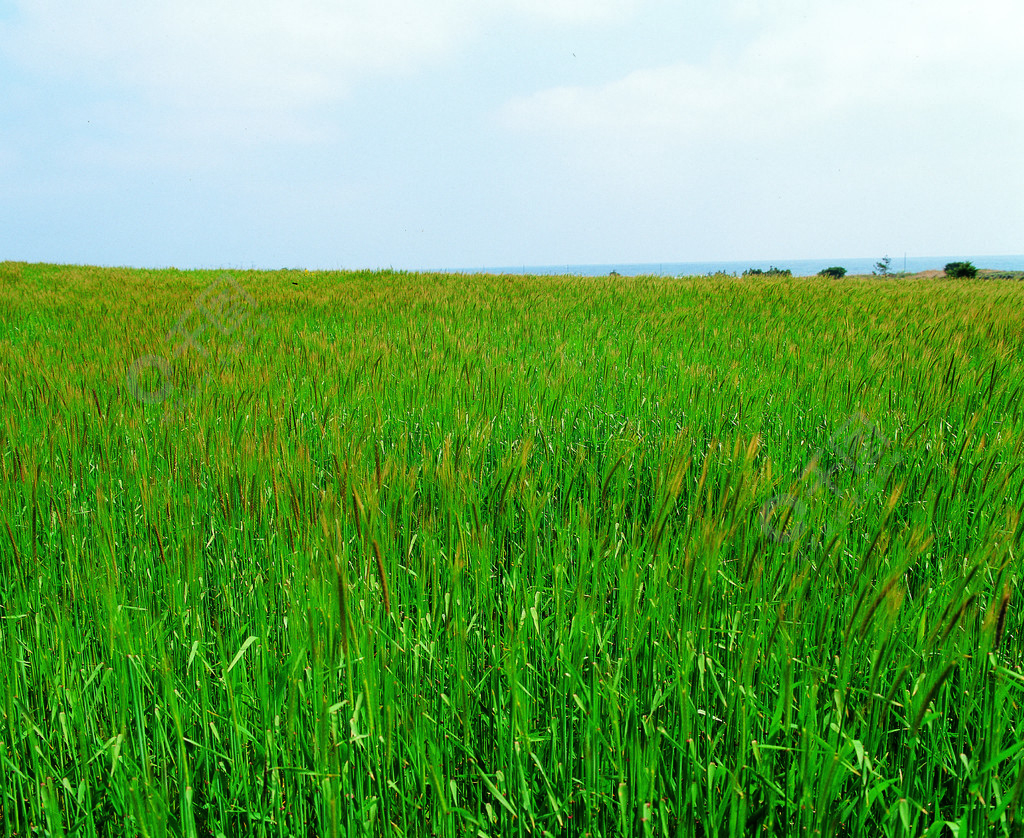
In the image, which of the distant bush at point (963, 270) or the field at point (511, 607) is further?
the distant bush at point (963, 270)

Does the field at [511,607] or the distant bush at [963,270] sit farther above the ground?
the distant bush at [963,270]

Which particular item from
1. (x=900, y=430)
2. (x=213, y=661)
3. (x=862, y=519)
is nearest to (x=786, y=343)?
(x=900, y=430)

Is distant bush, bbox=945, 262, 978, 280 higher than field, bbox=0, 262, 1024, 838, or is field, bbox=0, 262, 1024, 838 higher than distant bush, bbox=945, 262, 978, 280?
distant bush, bbox=945, 262, 978, 280

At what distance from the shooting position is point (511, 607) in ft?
3.02

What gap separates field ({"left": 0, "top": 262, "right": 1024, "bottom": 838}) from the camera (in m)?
0.76

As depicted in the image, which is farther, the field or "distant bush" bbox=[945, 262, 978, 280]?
"distant bush" bbox=[945, 262, 978, 280]

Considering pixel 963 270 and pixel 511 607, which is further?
pixel 963 270

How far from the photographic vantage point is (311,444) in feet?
6.29

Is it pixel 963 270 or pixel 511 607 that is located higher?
pixel 963 270

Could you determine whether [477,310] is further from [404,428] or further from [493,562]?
[493,562]

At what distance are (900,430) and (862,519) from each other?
2.03ft

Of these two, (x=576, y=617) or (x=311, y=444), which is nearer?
(x=576, y=617)

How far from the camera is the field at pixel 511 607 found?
2.50 feet

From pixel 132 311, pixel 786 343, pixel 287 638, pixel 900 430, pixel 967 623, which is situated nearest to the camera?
pixel 967 623
